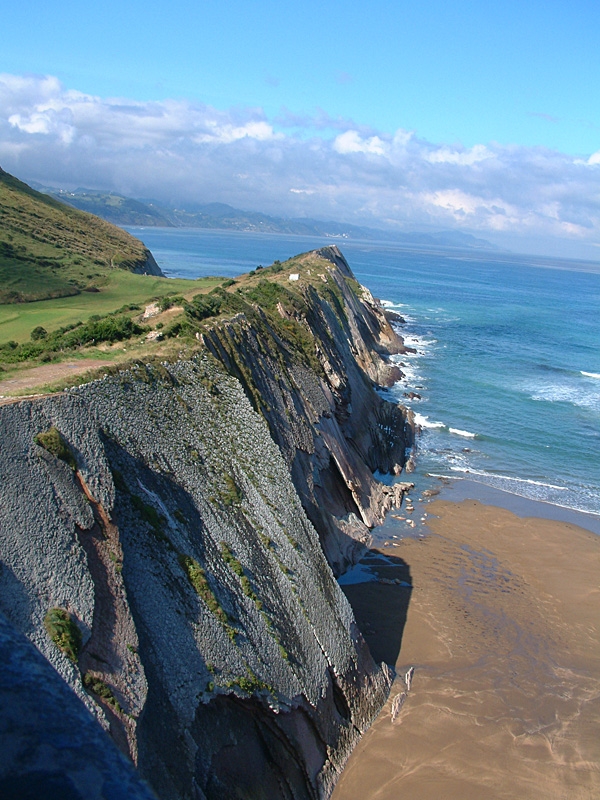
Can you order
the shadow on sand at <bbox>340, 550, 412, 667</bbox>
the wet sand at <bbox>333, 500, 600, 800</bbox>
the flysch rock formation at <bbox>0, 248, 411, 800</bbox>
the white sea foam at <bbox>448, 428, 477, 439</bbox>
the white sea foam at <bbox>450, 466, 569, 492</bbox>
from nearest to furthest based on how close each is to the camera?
the flysch rock formation at <bbox>0, 248, 411, 800</bbox> < the wet sand at <bbox>333, 500, 600, 800</bbox> < the shadow on sand at <bbox>340, 550, 412, 667</bbox> < the white sea foam at <bbox>450, 466, 569, 492</bbox> < the white sea foam at <bbox>448, 428, 477, 439</bbox>

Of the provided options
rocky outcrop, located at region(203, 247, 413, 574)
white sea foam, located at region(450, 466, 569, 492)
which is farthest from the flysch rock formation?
white sea foam, located at region(450, 466, 569, 492)

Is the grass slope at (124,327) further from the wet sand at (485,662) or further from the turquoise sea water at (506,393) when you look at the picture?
the turquoise sea water at (506,393)

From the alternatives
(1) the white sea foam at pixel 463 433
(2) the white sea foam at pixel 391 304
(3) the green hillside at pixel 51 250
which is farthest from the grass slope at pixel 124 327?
(2) the white sea foam at pixel 391 304

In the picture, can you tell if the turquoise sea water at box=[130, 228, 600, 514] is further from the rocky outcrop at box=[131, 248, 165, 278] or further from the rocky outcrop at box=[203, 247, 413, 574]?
the rocky outcrop at box=[131, 248, 165, 278]

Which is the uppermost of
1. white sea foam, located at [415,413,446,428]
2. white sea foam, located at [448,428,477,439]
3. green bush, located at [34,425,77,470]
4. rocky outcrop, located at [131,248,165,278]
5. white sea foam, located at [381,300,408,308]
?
rocky outcrop, located at [131,248,165,278]

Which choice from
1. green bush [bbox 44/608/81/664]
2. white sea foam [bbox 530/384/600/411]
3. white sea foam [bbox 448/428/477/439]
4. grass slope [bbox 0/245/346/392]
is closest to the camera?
green bush [bbox 44/608/81/664]

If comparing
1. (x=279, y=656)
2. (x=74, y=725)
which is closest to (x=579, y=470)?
(x=279, y=656)

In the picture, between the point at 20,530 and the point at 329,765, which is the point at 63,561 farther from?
the point at 329,765

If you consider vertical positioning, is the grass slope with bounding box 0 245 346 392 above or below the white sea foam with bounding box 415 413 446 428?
above
